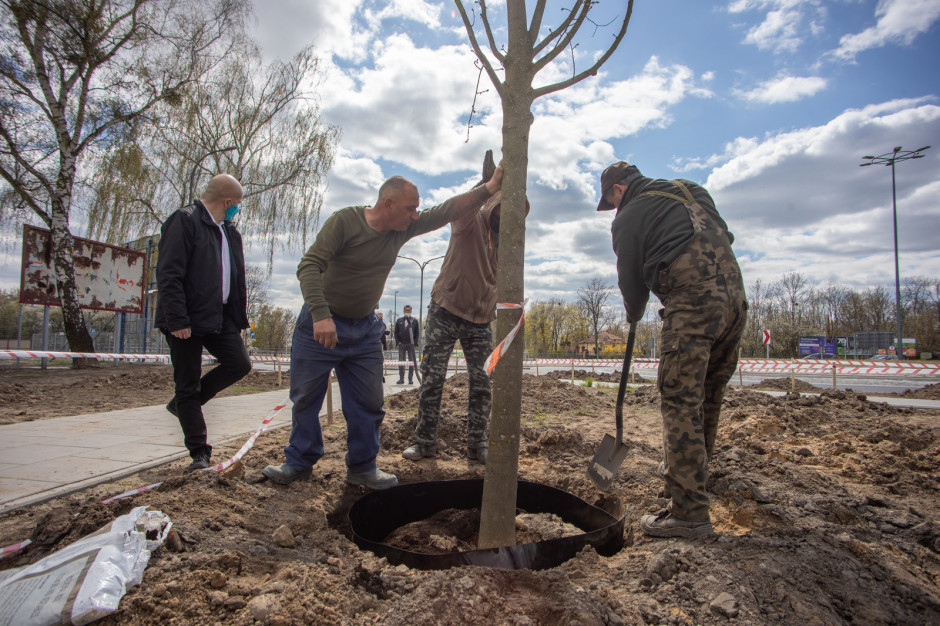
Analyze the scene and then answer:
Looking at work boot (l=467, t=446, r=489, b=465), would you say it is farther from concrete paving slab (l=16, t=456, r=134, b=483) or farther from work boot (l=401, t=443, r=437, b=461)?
concrete paving slab (l=16, t=456, r=134, b=483)

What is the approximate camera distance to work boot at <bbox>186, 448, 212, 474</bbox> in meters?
3.02

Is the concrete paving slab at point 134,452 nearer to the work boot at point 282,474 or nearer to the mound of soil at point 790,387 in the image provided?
the work boot at point 282,474

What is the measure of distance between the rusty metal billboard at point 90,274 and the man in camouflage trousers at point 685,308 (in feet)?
49.0

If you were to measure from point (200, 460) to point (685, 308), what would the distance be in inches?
118

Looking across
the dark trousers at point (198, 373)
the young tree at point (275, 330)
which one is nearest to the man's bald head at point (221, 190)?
the dark trousers at point (198, 373)

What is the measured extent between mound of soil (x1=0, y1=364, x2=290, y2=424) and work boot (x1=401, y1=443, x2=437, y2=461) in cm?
454

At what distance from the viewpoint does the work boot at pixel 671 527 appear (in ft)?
6.97

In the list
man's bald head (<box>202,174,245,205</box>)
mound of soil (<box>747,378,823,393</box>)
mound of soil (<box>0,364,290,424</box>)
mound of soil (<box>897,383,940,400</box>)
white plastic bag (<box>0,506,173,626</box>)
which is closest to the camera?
white plastic bag (<box>0,506,173,626</box>)

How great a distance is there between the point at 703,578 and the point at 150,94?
702 inches

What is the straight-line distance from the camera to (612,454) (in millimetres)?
2791

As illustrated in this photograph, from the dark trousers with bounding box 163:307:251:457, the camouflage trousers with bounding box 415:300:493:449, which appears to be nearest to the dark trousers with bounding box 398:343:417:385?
the camouflage trousers with bounding box 415:300:493:449

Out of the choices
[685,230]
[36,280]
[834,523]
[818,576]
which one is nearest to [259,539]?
[818,576]

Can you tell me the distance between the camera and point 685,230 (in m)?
2.28

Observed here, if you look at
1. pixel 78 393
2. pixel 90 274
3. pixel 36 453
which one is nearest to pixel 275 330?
pixel 90 274
